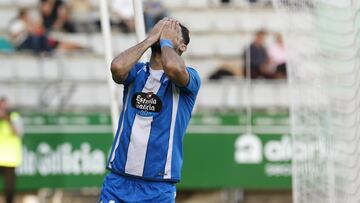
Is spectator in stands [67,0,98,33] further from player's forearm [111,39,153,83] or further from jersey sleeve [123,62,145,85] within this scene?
player's forearm [111,39,153,83]

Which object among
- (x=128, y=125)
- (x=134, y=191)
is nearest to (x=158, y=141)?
(x=128, y=125)

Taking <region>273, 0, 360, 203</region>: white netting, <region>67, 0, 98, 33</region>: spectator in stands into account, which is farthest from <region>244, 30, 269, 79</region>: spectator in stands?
<region>273, 0, 360, 203</region>: white netting

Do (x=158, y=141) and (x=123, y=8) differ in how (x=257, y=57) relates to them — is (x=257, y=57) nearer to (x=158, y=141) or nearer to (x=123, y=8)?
(x=123, y=8)

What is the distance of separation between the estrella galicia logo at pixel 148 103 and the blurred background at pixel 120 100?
19.8 ft

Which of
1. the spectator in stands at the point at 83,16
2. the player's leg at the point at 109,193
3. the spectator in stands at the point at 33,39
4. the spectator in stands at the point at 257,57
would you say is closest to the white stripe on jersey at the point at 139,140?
the player's leg at the point at 109,193

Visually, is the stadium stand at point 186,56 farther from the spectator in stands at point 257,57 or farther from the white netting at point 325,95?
the white netting at point 325,95

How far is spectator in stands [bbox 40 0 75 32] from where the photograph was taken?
12.6 meters

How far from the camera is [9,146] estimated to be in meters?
11.4

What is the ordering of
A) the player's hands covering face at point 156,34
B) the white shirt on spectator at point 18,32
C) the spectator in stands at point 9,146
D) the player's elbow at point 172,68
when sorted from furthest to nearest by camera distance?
the white shirt on spectator at point 18,32
the spectator in stands at point 9,146
the player's hands covering face at point 156,34
the player's elbow at point 172,68

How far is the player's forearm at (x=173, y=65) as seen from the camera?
16.3 ft

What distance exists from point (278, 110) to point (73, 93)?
2489mm

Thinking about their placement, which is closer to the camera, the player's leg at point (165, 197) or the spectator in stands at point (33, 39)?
the player's leg at point (165, 197)

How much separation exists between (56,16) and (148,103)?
7.74 m

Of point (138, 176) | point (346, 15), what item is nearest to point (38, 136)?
point (346, 15)
